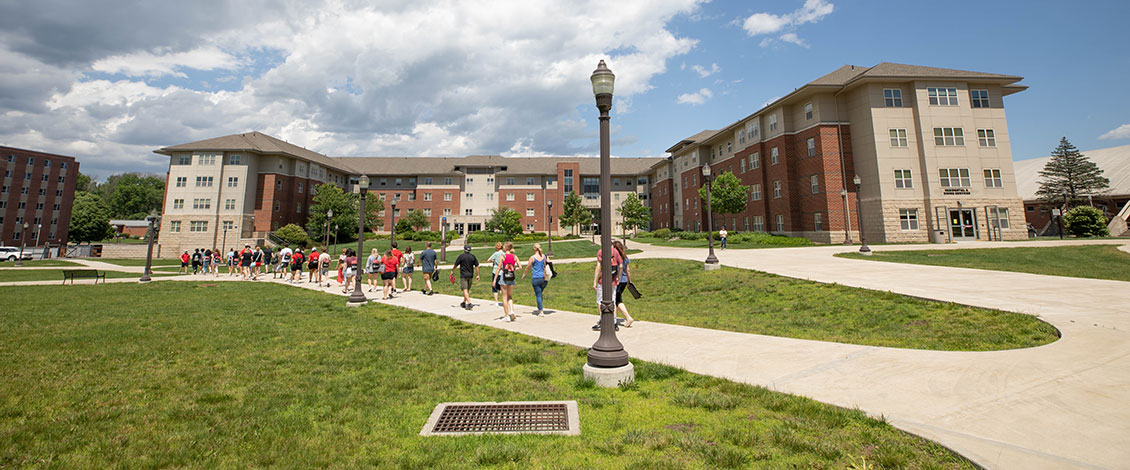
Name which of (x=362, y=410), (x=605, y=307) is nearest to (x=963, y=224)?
(x=605, y=307)

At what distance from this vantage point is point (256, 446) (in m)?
3.41

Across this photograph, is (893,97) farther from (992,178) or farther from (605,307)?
(605,307)

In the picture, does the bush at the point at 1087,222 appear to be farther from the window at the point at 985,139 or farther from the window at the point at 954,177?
the window at the point at 954,177

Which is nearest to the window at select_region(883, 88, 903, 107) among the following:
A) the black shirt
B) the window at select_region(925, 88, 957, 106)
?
the window at select_region(925, 88, 957, 106)

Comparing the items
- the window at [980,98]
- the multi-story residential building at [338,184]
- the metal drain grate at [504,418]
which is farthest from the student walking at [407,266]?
the window at [980,98]

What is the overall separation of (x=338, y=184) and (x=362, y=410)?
75.7 m

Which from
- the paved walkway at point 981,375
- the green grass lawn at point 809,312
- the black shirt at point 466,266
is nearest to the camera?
the paved walkway at point 981,375

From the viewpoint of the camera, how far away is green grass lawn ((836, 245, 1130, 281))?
1360 cm

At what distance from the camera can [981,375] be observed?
4664 millimetres

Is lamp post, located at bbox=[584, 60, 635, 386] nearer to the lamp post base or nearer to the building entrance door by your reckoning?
the lamp post base

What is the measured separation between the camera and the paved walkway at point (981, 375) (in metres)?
3.08

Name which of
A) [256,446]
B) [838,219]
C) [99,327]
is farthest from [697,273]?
[838,219]

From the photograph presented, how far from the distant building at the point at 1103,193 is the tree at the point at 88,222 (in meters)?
130

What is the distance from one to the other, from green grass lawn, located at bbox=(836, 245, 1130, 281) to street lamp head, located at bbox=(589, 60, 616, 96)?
16329mm
